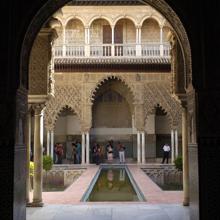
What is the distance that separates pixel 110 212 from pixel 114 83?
14.3 m

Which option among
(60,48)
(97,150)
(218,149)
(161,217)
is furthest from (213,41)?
(60,48)

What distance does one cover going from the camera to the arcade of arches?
18812mm

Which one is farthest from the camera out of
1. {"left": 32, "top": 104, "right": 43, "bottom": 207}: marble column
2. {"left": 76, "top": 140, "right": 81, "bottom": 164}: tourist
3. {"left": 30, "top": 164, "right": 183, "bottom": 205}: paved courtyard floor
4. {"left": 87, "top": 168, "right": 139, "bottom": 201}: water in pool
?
{"left": 76, "top": 140, "right": 81, "bottom": 164}: tourist

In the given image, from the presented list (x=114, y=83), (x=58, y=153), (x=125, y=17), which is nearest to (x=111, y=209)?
(x=58, y=153)

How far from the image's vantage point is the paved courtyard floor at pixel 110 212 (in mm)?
5961

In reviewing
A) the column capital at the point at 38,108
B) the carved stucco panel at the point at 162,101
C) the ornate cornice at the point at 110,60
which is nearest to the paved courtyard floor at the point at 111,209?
the column capital at the point at 38,108

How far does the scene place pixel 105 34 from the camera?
67.0 feet

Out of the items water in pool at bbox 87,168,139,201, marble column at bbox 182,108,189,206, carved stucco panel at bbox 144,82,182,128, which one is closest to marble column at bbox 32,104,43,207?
water in pool at bbox 87,168,139,201

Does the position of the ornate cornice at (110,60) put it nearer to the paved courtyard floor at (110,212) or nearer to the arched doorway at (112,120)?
the arched doorway at (112,120)

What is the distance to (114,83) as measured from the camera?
20344 millimetres

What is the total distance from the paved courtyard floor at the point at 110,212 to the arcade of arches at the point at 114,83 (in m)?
11.0

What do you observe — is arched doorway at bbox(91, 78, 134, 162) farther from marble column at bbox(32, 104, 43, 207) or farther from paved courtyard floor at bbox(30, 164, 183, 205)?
marble column at bbox(32, 104, 43, 207)

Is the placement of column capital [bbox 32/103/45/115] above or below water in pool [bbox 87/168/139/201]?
above

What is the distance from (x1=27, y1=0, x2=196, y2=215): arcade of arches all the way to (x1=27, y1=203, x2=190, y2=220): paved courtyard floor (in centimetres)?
1100
